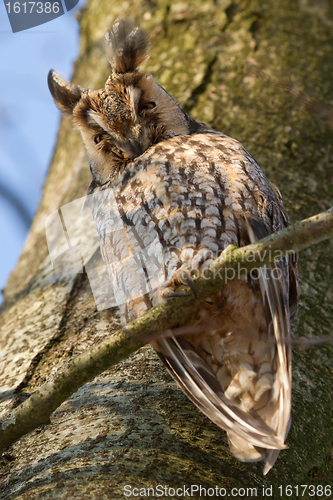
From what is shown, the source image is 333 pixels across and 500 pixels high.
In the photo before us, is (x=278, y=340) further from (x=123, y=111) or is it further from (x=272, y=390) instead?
(x=123, y=111)

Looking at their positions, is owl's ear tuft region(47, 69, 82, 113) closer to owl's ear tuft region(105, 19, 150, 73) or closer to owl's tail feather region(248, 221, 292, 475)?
owl's ear tuft region(105, 19, 150, 73)

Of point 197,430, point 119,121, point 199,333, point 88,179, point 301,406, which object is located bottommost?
point 301,406

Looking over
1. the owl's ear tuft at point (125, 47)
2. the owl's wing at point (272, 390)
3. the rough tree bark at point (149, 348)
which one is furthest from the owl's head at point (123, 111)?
the owl's wing at point (272, 390)

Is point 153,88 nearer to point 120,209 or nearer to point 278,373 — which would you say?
point 120,209

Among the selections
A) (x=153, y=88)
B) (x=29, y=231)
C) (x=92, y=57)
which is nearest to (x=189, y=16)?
(x=92, y=57)

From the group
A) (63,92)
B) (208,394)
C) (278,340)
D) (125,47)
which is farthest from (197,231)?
(63,92)

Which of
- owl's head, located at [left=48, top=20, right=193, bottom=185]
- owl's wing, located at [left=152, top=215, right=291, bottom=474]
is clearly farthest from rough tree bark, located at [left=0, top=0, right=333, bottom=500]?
owl's head, located at [left=48, top=20, right=193, bottom=185]
